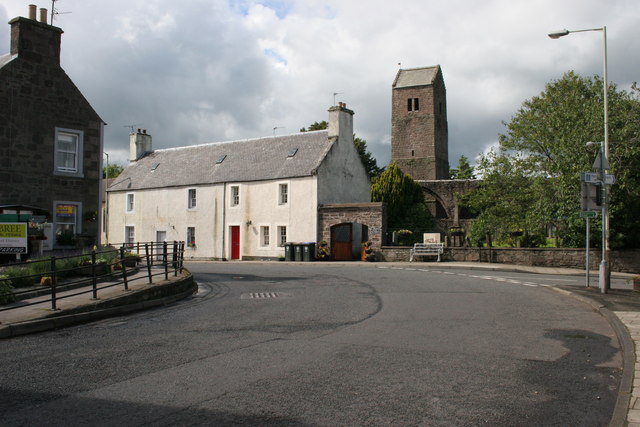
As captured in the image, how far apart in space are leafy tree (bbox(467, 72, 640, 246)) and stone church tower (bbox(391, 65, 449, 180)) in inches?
1167

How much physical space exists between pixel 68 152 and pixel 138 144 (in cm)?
2630

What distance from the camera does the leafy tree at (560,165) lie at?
2448 centimetres

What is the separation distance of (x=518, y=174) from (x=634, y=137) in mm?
7027

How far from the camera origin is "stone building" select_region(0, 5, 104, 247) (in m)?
18.8

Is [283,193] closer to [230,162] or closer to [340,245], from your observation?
[340,245]

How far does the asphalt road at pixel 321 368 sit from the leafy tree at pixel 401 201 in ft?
97.9

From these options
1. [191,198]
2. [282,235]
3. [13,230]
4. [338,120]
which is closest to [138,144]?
[191,198]

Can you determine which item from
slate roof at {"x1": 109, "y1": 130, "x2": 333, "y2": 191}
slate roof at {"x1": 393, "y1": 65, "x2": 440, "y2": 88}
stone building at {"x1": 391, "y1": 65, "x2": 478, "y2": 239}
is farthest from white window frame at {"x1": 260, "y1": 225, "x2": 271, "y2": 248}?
slate roof at {"x1": 393, "y1": 65, "x2": 440, "y2": 88}

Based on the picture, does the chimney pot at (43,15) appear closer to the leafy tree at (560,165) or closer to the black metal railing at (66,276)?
the black metal railing at (66,276)

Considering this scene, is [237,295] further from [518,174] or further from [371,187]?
[371,187]

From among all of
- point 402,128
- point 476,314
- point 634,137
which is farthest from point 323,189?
point 402,128

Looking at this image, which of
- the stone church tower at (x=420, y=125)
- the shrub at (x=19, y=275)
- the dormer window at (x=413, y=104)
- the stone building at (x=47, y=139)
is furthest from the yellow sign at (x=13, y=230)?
the dormer window at (x=413, y=104)

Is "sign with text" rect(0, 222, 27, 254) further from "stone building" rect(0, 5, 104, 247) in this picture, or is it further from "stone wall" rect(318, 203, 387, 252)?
"stone wall" rect(318, 203, 387, 252)

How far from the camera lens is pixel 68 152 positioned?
20203 millimetres
